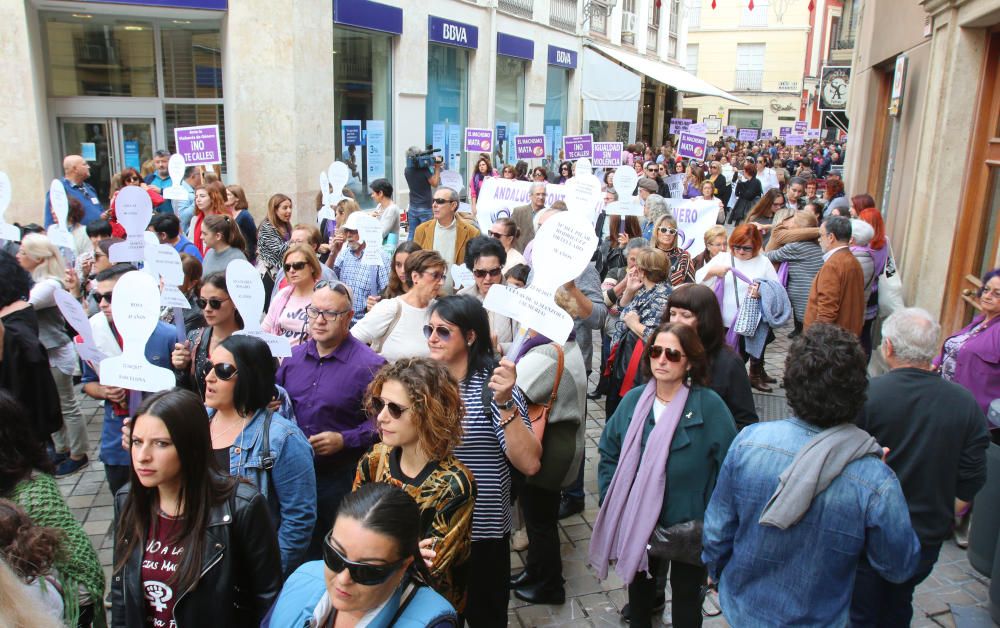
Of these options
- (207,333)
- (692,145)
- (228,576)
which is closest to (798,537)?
(228,576)

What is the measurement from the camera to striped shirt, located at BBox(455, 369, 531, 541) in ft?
10.8

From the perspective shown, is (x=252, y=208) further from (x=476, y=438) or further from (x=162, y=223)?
(x=476, y=438)

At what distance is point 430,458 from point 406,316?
2.05m

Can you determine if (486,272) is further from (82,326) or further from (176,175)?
(176,175)

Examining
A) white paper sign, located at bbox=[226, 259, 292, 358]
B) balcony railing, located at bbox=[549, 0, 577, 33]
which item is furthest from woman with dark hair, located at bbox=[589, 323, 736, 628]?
balcony railing, located at bbox=[549, 0, 577, 33]

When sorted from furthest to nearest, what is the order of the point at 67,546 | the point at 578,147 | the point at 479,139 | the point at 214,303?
the point at 479,139
the point at 578,147
the point at 214,303
the point at 67,546

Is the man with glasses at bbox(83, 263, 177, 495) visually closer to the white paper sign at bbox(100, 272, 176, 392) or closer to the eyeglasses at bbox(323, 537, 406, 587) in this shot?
the white paper sign at bbox(100, 272, 176, 392)

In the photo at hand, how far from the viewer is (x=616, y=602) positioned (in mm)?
4348

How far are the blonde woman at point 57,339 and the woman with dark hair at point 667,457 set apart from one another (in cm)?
429

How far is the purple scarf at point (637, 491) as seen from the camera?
134 inches

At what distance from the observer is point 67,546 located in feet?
7.95

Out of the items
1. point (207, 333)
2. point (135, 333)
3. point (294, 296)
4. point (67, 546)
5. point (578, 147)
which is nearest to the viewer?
point (67, 546)

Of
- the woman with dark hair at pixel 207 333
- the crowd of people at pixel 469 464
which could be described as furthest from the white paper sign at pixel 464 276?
the woman with dark hair at pixel 207 333

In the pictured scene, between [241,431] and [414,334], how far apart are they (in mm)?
1724
